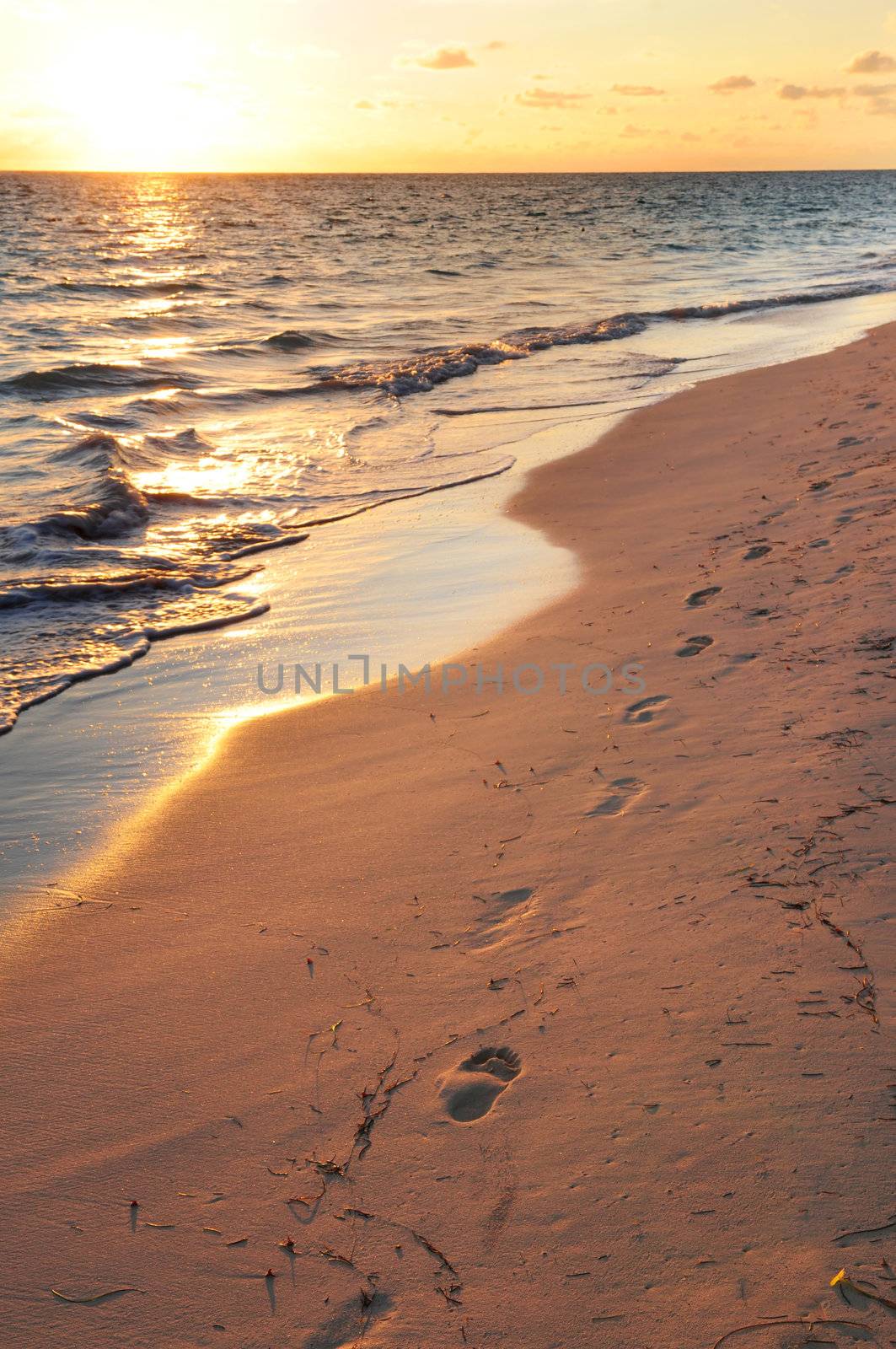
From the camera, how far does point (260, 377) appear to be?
14.6 metres

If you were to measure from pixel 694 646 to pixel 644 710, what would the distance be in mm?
667

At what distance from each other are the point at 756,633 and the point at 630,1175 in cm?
288

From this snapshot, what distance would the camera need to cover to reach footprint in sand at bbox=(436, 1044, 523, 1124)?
223 centimetres

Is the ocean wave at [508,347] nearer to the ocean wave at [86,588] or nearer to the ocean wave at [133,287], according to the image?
the ocean wave at [86,588]

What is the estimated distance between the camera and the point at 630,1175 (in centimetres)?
200

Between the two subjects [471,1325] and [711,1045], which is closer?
[471,1325]

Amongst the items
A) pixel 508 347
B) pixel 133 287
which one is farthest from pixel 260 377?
pixel 133 287

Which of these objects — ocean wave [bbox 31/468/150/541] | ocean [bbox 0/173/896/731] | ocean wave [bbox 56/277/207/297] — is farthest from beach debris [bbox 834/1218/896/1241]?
ocean wave [bbox 56/277/207/297]

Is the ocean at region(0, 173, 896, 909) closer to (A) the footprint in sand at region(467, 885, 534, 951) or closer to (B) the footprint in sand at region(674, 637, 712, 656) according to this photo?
(B) the footprint in sand at region(674, 637, 712, 656)

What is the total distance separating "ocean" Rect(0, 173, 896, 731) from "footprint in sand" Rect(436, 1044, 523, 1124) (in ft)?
10.2

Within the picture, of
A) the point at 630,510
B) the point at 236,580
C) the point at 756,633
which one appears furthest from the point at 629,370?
the point at 756,633

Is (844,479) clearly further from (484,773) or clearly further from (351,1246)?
(351,1246)

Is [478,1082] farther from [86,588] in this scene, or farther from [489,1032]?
[86,588]

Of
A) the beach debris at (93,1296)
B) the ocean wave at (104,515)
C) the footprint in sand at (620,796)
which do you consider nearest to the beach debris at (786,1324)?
the beach debris at (93,1296)
